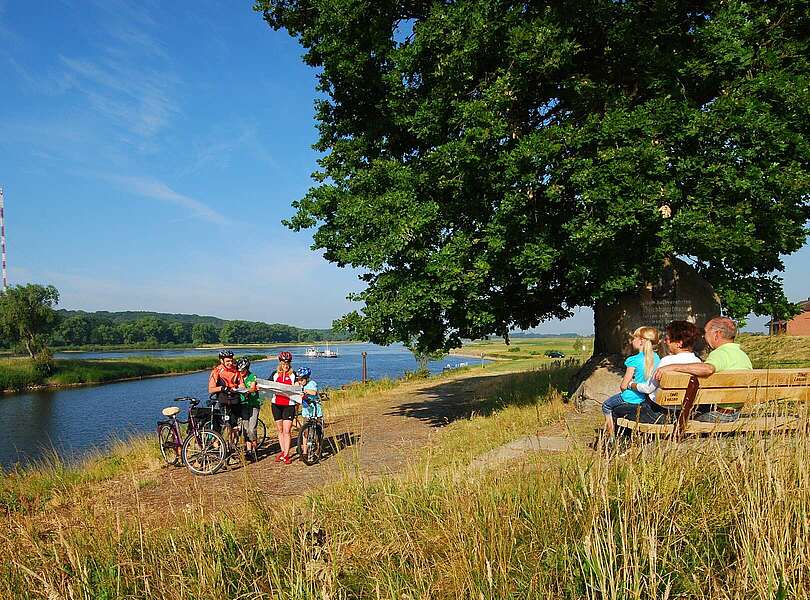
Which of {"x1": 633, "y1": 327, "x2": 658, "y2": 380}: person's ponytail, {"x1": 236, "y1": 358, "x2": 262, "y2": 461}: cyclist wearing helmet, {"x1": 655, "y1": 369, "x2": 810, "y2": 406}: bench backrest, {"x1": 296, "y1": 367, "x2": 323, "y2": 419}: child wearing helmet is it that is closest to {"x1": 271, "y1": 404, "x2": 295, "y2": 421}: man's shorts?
{"x1": 296, "y1": 367, "x2": 323, "y2": 419}: child wearing helmet

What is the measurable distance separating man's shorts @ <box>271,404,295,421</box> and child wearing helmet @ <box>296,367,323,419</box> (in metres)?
0.20

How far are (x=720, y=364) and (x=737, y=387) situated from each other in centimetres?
51

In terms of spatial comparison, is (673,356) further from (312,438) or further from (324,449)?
(324,449)

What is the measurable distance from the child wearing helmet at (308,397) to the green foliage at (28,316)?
63846 millimetres

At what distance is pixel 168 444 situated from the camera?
10.4 meters

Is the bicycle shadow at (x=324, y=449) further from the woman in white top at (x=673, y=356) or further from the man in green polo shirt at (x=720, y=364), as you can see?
the man in green polo shirt at (x=720, y=364)

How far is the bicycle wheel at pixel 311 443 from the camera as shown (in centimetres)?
973

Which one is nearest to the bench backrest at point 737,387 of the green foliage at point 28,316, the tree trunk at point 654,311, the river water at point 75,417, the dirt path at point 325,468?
the dirt path at point 325,468

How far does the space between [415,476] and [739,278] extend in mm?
9089

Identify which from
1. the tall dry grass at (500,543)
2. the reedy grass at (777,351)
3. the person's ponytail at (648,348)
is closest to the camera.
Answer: the tall dry grass at (500,543)

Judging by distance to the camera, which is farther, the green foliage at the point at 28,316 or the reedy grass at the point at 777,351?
the green foliage at the point at 28,316

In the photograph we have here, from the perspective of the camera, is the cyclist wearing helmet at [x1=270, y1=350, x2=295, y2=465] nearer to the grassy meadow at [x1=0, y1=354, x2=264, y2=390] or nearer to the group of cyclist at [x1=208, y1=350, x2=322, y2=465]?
the group of cyclist at [x1=208, y1=350, x2=322, y2=465]

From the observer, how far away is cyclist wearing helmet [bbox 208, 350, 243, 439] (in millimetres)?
9719

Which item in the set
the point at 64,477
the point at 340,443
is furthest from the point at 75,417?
the point at 340,443
